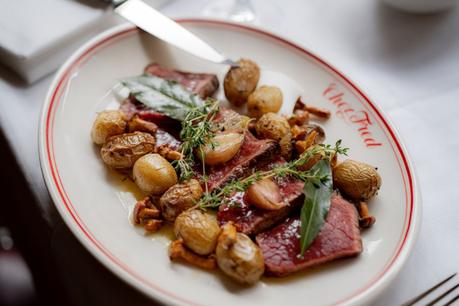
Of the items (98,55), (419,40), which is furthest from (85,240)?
(419,40)

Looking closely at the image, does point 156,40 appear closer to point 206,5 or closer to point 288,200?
point 206,5

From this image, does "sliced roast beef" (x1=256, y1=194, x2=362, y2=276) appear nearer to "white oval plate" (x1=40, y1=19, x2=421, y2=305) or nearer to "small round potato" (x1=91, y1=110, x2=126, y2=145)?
"white oval plate" (x1=40, y1=19, x2=421, y2=305)

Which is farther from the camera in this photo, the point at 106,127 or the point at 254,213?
the point at 106,127

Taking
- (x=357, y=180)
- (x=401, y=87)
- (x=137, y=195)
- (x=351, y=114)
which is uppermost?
(x=401, y=87)

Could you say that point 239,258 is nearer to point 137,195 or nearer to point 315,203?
point 315,203

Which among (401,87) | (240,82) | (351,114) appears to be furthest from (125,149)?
(401,87)

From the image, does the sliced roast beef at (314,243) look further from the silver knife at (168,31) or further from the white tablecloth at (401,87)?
the silver knife at (168,31)

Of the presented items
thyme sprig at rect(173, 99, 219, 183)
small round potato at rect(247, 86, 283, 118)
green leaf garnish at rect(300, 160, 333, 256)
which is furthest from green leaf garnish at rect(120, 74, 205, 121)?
green leaf garnish at rect(300, 160, 333, 256)
